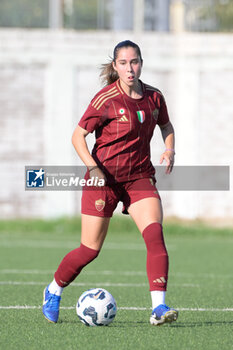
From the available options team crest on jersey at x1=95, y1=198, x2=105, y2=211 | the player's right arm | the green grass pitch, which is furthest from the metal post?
team crest on jersey at x1=95, y1=198, x2=105, y2=211

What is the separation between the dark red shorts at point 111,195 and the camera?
6.45m

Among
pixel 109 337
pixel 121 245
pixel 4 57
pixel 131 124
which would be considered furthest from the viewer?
pixel 4 57

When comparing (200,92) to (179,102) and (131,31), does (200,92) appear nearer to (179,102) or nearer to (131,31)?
(179,102)

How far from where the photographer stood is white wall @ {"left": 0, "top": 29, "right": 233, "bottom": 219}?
2038 cm

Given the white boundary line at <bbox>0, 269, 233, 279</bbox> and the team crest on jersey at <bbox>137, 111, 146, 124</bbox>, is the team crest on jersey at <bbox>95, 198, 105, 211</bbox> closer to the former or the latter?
the team crest on jersey at <bbox>137, 111, 146, 124</bbox>

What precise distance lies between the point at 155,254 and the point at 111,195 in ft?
1.92

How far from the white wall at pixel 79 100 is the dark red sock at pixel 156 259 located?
14.1 m

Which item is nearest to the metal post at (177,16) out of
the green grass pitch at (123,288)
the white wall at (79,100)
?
the white wall at (79,100)

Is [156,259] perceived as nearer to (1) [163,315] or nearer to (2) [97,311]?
(1) [163,315]

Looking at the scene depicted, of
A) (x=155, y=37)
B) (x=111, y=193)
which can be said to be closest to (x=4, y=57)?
(x=155, y=37)

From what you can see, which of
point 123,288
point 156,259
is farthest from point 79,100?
point 156,259

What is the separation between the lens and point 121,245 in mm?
16156

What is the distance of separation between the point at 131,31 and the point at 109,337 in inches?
618

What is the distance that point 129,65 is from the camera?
6391mm
